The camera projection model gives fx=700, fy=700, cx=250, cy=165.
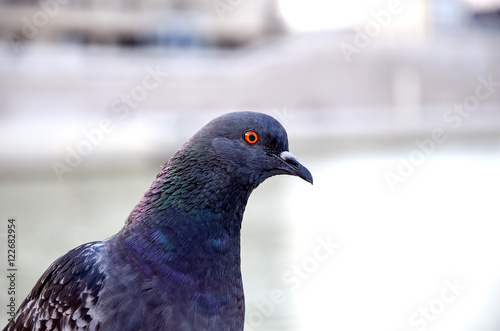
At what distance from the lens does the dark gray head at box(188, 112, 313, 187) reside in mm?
2504

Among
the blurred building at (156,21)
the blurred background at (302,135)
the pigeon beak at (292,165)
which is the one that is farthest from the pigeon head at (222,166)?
the blurred building at (156,21)

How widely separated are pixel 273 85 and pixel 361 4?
15.3 feet

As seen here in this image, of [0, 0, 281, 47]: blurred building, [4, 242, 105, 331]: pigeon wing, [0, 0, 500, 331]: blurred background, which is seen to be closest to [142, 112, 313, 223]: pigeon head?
[4, 242, 105, 331]: pigeon wing

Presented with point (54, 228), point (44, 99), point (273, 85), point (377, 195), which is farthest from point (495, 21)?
point (54, 228)

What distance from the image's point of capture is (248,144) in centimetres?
254

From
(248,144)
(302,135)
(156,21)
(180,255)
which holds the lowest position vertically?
(180,255)

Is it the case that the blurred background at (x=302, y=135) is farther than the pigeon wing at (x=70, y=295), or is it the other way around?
the blurred background at (x=302, y=135)

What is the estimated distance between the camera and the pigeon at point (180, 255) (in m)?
2.31

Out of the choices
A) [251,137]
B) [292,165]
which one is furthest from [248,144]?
[292,165]

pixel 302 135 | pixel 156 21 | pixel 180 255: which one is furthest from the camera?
pixel 156 21

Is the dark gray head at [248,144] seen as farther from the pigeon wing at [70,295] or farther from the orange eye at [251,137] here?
the pigeon wing at [70,295]

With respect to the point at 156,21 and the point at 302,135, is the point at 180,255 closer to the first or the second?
the point at 302,135

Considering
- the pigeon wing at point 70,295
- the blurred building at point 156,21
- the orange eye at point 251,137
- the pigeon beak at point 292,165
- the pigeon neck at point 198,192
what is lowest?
the pigeon wing at point 70,295

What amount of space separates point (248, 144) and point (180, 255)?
1.57ft
